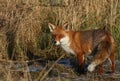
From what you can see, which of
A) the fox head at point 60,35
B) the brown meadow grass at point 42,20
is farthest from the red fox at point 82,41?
the brown meadow grass at point 42,20

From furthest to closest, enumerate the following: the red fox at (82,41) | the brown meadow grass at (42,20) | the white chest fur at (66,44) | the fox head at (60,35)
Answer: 1. the brown meadow grass at (42,20)
2. the white chest fur at (66,44)
3. the fox head at (60,35)
4. the red fox at (82,41)

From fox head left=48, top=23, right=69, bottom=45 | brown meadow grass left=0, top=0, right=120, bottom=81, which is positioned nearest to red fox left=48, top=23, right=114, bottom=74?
fox head left=48, top=23, right=69, bottom=45

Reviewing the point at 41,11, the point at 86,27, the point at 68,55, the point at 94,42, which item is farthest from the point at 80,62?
the point at 41,11

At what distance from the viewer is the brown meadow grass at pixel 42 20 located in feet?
32.8

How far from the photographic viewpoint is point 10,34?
1030cm

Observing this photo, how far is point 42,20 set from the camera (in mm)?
10617

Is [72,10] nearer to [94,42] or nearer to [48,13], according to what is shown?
[48,13]

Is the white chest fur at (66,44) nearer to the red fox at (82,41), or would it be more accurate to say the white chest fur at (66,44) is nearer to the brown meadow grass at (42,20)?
the red fox at (82,41)

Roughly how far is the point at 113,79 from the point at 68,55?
2280 mm

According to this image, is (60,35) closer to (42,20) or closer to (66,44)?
(66,44)

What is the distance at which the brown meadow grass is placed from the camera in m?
9.99

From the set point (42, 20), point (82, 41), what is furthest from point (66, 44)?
point (42, 20)

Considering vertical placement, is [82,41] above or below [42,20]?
below

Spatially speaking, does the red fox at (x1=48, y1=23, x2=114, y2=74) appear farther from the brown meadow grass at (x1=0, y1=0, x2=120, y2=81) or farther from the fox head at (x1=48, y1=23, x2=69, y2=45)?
the brown meadow grass at (x1=0, y1=0, x2=120, y2=81)
